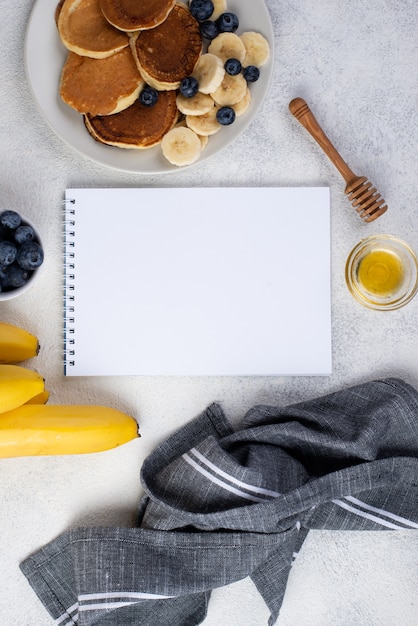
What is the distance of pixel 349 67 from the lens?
0.85 m

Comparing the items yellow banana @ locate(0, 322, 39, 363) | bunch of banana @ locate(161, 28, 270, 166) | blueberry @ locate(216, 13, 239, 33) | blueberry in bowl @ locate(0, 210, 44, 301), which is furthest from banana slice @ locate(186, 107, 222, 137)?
yellow banana @ locate(0, 322, 39, 363)

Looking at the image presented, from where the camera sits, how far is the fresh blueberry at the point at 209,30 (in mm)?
779

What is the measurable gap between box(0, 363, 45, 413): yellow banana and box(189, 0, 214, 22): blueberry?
1.74 feet

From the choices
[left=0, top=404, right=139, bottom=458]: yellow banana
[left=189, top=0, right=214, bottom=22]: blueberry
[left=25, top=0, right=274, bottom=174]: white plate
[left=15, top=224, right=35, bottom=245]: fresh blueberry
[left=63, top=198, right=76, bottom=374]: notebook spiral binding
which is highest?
[left=189, top=0, right=214, bottom=22]: blueberry

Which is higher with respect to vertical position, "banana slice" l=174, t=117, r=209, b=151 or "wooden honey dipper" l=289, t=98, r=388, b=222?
"wooden honey dipper" l=289, t=98, r=388, b=222

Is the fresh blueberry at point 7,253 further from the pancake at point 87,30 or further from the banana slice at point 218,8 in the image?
the banana slice at point 218,8

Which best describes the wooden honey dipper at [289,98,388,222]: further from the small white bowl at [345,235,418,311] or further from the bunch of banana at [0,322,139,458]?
the bunch of banana at [0,322,139,458]

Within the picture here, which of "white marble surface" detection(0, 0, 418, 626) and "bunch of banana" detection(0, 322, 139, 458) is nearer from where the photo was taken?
"bunch of banana" detection(0, 322, 139, 458)

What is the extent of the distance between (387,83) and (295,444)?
0.54 meters

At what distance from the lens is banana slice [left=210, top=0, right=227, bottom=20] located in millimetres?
785

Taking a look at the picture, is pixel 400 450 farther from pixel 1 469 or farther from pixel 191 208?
pixel 1 469

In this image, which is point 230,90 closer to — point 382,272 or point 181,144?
point 181,144

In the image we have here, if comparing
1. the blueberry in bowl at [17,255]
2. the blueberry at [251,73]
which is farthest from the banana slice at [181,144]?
the blueberry in bowl at [17,255]

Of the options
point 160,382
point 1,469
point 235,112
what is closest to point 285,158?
point 235,112
